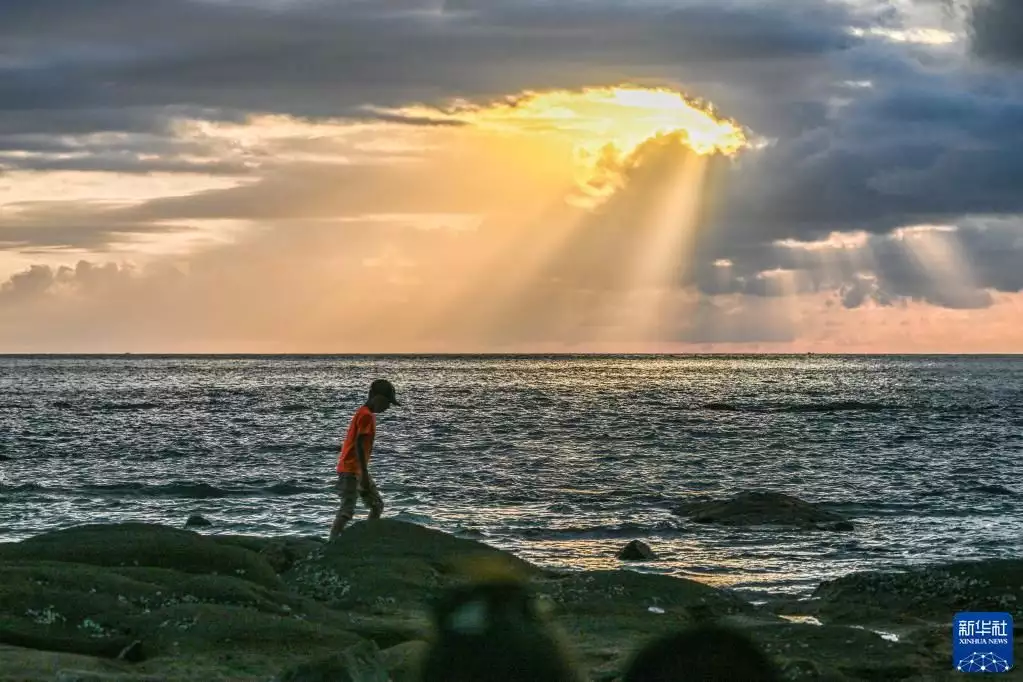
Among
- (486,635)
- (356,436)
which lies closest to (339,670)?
(486,635)

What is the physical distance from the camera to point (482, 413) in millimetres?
71812

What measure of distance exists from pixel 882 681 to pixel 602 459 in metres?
30.2

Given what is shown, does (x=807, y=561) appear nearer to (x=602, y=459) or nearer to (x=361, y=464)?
(x=361, y=464)

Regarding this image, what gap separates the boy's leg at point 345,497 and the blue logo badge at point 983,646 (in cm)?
808

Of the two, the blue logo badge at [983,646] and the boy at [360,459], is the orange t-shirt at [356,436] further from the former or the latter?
the blue logo badge at [983,646]

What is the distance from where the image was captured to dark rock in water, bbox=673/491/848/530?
80.6 feet

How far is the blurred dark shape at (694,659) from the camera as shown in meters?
7.30

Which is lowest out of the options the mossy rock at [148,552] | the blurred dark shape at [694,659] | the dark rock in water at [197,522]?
the dark rock in water at [197,522]

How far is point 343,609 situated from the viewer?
13656 millimetres

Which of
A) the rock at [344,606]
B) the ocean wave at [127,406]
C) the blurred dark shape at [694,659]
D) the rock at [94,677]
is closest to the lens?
the blurred dark shape at [694,659]

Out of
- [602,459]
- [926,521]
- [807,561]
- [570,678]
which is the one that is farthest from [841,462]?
[570,678]

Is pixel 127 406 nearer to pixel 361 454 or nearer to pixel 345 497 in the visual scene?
pixel 345 497

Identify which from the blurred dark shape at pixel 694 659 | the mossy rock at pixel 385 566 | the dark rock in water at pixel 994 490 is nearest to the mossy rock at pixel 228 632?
the mossy rock at pixel 385 566

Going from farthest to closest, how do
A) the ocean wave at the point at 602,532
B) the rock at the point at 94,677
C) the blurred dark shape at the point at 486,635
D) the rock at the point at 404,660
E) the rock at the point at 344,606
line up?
1. the ocean wave at the point at 602,532
2. the rock at the point at 344,606
3. the rock at the point at 94,677
4. the rock at the point at 404,660
5. the blurred dark shape at the point at 486,635
